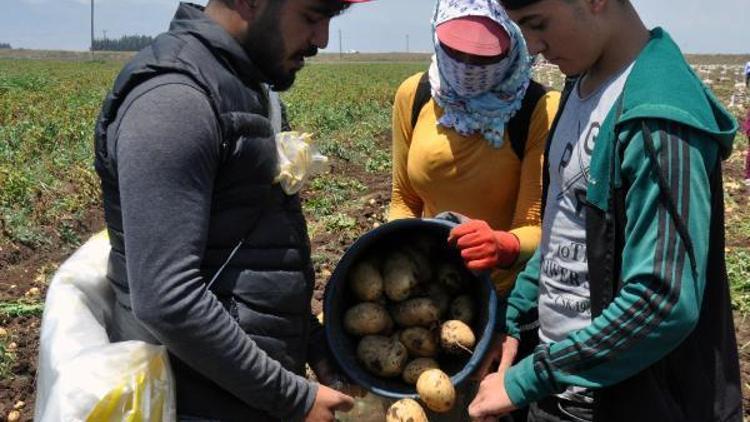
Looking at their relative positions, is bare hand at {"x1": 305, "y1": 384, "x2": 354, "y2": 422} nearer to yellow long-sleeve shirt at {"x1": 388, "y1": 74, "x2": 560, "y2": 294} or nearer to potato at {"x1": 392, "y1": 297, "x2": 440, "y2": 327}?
potato at {"x1": 392, "y1": 297, "x2": 440, "y2": 327}

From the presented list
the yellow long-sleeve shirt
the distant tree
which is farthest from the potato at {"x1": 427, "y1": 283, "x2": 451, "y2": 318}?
the distant tree

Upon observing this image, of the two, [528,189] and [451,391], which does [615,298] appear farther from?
[528,189]

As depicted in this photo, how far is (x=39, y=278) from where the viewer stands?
5.22 metres

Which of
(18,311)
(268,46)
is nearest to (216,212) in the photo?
(268,46)

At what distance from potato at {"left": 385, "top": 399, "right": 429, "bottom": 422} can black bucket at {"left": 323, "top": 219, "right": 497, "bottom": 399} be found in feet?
0.09

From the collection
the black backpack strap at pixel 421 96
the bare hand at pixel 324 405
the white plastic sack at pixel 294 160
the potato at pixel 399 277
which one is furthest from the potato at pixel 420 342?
the black backpack strap at pixel 421 96

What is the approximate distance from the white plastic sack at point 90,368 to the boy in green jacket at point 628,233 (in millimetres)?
786

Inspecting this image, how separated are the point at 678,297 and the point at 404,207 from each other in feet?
4.78

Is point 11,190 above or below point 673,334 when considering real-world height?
below

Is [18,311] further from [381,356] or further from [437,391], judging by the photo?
[437,391]

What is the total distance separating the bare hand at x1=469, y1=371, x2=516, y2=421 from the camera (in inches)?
67.3

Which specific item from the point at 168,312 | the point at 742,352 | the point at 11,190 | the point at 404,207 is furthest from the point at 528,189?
the point at 11,190

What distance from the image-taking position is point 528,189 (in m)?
2.35

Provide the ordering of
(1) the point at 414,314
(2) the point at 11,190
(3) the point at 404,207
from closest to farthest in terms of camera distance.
→ 1. (1) the point at 414,314
2. (3) the point at 404,207
3. (2) the point at 11,190
